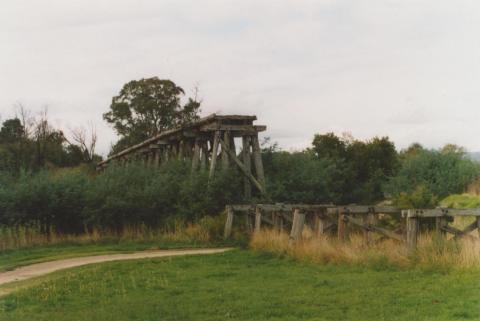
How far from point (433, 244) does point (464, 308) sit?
12.1ft

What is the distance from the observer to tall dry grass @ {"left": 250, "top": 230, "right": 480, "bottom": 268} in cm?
1099

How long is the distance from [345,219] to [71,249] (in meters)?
8.62

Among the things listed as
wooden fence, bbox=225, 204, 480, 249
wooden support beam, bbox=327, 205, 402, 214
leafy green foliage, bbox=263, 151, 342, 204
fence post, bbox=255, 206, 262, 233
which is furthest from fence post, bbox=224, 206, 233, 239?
wooden support beam, bbox=327, 205, 402, 214

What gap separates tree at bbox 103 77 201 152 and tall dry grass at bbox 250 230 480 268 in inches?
1278

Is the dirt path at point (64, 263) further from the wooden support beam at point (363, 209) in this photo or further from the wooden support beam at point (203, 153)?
the wooden support beam at point (203, 153)

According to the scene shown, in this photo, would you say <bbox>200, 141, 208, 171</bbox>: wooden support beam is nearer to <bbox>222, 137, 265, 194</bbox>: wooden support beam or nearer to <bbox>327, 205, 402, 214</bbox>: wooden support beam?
<bbox>222, 137, 265, 194</bbox>: wooden support beam

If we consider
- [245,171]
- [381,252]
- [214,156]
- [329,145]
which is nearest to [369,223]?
[381,252]

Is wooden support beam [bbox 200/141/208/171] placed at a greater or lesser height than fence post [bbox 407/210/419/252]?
greater

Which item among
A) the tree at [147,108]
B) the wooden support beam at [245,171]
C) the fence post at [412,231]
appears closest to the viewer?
the fence post at [412,231]

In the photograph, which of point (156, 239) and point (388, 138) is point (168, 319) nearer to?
point (156, 239)

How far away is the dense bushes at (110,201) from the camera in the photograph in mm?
21234

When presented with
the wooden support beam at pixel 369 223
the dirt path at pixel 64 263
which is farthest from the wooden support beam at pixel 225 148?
the wooden support beam at pixel 369 223

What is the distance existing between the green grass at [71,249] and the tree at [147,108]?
1051 inches

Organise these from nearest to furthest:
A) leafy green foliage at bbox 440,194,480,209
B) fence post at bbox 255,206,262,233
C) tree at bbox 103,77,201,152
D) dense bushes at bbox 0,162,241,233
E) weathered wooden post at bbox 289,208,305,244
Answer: weathered wooden post at bbox 289,208,305,244
fence post at bbox 255,206,262,233
dense bushes at bbox 0,162,241,233
leafy green foliage at bbox 440,194,480,209
tree at bbox 103,77,201,152
